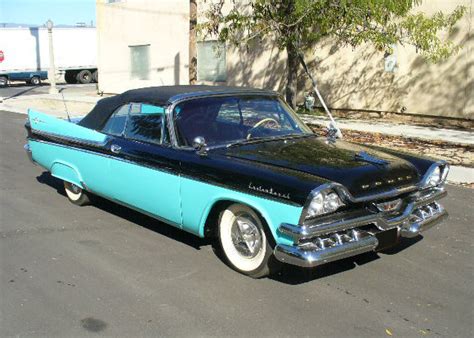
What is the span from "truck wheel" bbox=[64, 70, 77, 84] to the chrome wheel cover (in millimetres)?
32574

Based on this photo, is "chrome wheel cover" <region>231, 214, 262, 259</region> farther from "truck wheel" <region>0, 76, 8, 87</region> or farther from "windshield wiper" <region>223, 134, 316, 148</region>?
"truck wheel" <region>0, 76, 8, 87</region>

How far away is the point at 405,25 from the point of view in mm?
10461

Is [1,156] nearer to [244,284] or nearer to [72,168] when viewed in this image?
[72,168]

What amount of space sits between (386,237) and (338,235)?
43cm

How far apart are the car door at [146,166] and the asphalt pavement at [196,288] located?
0.40 metres

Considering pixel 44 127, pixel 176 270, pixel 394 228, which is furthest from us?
pixel 44 127

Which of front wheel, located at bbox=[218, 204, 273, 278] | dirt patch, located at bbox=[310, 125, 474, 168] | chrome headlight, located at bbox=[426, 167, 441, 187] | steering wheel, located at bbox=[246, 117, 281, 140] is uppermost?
steering wheel, located at bbox=[246, 117, 281, 140]

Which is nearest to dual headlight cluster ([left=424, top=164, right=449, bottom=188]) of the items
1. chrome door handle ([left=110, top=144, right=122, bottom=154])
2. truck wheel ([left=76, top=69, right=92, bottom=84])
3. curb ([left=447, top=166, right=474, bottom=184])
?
chrome door handle ([left=110, top=144, right=122, bottom=154])

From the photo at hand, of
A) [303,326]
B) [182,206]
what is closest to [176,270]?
[182,206]

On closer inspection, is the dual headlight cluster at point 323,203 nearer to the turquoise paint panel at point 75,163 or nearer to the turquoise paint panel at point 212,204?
the turquoise paint panel at point 212,204

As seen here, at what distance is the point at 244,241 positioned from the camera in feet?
13.7

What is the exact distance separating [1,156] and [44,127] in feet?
12.7

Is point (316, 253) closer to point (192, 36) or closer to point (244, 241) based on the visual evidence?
point (244, 241)

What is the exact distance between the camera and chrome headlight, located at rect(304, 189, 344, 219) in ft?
11.9
